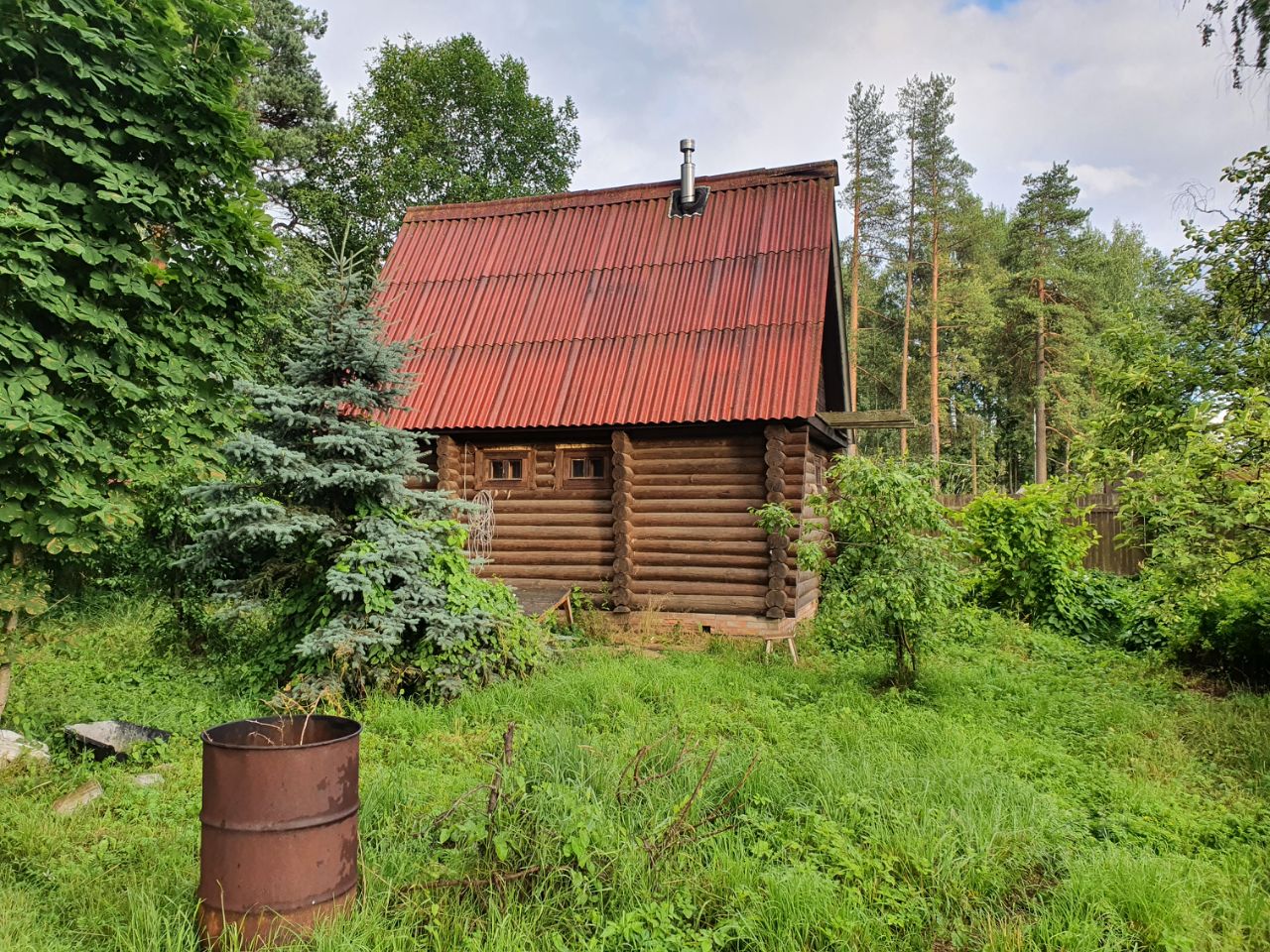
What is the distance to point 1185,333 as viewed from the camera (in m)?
6.65

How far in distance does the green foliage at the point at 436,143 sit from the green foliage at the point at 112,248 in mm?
18011

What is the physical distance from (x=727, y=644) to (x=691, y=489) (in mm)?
2218

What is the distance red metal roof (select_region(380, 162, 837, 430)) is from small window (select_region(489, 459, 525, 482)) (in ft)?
2.68

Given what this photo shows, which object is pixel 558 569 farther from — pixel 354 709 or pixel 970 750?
pixel 970 750

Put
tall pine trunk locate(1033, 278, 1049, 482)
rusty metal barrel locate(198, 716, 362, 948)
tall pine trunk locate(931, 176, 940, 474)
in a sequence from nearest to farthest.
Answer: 1. rusty metal barrel locate(198, 716, 362, 948)
2. tall pine trunk locate(931, 176, 940, 474)
3. tall pine trunk locate(1033, 278, 1049, 482)

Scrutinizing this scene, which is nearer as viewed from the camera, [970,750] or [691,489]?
[970,750]

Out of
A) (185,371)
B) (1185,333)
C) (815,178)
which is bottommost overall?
(185,371)

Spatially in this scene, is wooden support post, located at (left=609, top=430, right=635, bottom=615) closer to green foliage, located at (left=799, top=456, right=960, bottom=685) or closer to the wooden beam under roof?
the wooden beam under roof

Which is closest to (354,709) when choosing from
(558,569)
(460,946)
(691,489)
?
(460,946)

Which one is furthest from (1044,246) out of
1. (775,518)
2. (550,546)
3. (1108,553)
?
(775,518)

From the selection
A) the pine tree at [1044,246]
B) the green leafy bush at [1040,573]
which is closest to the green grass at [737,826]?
the green leafy bush at [1040,573]

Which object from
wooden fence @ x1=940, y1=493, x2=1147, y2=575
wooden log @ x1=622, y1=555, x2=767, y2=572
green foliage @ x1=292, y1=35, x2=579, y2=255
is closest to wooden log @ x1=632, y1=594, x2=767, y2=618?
wooden log @ x1=622, y1=555, x2=767, y2=572

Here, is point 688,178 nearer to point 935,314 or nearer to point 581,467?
point 581,467

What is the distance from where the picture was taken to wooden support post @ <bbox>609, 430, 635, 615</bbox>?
33.9 feet
